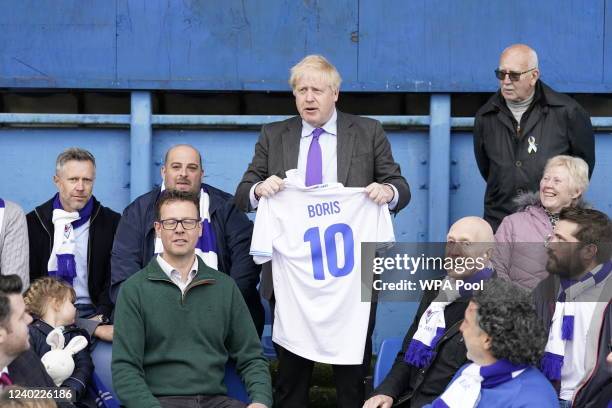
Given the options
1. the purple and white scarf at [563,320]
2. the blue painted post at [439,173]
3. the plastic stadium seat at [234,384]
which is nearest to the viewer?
the purple and white scarf at [563,320]

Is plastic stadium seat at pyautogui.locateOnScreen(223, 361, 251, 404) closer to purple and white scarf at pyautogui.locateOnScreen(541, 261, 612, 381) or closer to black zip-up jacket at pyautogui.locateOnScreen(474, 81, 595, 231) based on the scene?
purple and white scarf at pyautogui.locateOnScreen(541, 261, 612, 381)

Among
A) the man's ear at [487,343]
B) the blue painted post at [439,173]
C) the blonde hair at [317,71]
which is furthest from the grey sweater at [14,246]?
the man's ear at [487,343]

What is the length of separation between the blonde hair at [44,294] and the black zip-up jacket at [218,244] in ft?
1.15

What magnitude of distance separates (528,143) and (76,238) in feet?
7.39

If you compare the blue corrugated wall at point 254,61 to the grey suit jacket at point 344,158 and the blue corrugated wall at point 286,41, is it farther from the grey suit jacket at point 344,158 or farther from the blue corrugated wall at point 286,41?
the grey suit jacket at point 344,158

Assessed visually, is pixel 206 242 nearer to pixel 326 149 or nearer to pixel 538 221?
pixel 326 149

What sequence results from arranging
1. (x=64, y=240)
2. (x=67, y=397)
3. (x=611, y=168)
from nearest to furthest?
(x=67, y=397)
(x=64, y=240)
(x=611, y=168)

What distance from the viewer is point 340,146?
5477mm

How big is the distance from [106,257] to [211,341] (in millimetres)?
1083

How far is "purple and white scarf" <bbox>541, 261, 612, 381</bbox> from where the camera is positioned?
4695 millimetres

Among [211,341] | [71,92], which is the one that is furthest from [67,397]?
[71,92]

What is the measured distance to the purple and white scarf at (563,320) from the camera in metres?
4.70

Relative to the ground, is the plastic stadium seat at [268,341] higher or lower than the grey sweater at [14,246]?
lower

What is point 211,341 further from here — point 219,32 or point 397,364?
point 219,32
